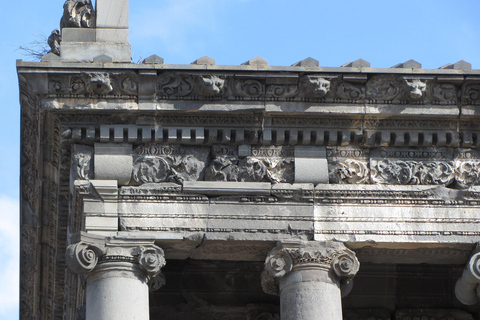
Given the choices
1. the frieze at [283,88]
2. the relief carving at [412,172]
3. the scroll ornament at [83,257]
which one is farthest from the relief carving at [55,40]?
the relief carving at [412,172]

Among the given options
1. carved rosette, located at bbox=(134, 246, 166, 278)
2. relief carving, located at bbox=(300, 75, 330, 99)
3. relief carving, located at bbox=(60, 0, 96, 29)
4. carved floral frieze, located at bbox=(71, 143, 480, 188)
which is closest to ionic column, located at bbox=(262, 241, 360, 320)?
carved floral frieze, located at bbox=(71, 143, 480, 188)

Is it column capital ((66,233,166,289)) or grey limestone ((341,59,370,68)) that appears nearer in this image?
column capital ((66,233,166,289))

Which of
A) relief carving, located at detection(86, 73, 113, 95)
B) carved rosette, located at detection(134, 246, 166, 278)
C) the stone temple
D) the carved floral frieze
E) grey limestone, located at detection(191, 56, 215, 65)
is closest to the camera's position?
carved rosette, located at detection(134, 246, 166, 278)

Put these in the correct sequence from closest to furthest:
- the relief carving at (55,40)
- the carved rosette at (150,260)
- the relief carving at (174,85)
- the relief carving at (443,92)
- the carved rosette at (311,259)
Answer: the carved rosette at (150,260)
the carved rosette at (311,259)
the relief carving at (174,85)
the relief carving at (443,92)
the relief carving at (55,40)

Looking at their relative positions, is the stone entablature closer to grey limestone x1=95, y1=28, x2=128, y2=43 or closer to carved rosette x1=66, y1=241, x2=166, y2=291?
carved rosette x1=66, y1=241, x2=166, y2=291

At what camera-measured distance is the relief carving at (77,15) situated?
24.7 metres

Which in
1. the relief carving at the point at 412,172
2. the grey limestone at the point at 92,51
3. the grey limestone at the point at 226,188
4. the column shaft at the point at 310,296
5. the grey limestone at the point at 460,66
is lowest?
the column shaft at the point at 310,296

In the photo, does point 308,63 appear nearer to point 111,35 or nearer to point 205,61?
point 205,61

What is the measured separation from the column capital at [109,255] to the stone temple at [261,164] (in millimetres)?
20

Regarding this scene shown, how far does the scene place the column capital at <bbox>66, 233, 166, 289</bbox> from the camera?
895 inches

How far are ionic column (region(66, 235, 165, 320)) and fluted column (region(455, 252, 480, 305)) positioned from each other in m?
4.48

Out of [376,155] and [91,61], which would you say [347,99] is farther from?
[91,61]

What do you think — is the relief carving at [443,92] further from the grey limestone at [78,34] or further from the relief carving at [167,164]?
the grey limestone at [78,34]

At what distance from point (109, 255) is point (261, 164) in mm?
2742
